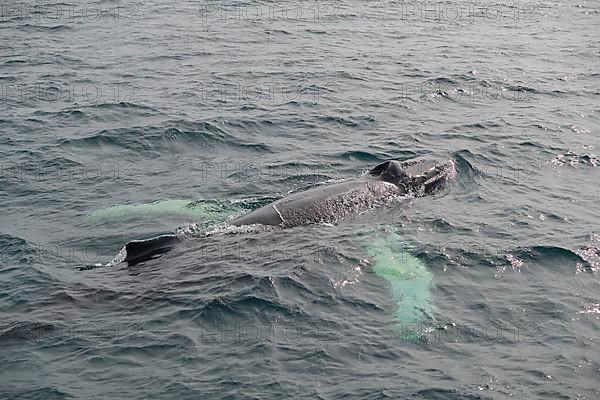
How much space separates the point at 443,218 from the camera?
23.0 metres

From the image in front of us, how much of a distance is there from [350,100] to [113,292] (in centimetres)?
1865

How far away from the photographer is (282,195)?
2461cm

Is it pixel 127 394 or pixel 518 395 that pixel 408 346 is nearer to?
pixel 518 395

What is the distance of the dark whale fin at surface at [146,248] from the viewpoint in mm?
19594

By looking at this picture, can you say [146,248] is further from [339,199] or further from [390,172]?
[390,172]

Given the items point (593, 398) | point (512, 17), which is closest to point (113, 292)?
point (593, 398)

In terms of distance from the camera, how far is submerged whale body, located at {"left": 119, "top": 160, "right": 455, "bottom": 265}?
20047 millimetres

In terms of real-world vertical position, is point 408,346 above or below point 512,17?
below

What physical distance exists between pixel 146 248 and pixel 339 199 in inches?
220

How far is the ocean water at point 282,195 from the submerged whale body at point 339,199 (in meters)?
0.40

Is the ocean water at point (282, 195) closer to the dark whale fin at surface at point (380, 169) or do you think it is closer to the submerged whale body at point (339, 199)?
the submerged whale body at point (339, 199)

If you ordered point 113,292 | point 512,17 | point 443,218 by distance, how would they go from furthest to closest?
point 512,17
point 443,218
point 113,292

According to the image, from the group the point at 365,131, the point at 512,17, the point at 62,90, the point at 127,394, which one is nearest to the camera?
the point at 127,394

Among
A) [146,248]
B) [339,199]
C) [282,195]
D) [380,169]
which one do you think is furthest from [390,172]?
[146,248]
